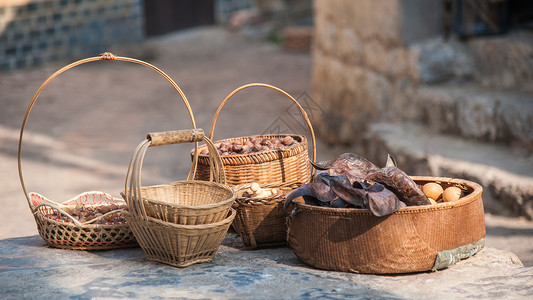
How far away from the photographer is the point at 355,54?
675 cm

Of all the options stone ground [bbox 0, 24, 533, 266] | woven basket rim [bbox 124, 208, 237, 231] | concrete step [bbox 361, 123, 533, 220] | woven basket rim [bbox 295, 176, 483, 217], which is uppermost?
woven basket rim [bbox 295, 176, 483, 217]

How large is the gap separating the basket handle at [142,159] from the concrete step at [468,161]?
224 cm

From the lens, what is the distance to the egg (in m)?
2.76

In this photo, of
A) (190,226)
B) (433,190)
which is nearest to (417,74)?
(433,190)

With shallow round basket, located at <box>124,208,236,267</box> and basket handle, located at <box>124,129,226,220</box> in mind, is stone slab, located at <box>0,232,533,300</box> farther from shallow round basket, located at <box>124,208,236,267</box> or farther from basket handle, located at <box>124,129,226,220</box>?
basket handle, located at <box>124,129,226,220</box>

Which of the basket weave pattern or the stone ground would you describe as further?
the stone ground

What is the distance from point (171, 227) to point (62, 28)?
9.67 metres

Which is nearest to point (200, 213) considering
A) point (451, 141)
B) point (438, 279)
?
point (438, 279)

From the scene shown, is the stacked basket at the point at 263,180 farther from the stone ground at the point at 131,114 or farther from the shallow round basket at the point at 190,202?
the stone ground at the point at 131,114

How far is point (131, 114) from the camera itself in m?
8.49

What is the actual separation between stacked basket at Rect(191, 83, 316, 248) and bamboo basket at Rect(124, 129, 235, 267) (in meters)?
0.12

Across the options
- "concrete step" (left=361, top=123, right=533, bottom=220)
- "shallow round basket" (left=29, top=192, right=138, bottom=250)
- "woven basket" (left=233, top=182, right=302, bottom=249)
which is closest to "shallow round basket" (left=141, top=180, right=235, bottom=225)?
"woven basket" (left=233, top=182, right=302, bottom=249)

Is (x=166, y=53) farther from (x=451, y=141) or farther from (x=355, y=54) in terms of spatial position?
(x=451, y=141)

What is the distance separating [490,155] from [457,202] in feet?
7.80
